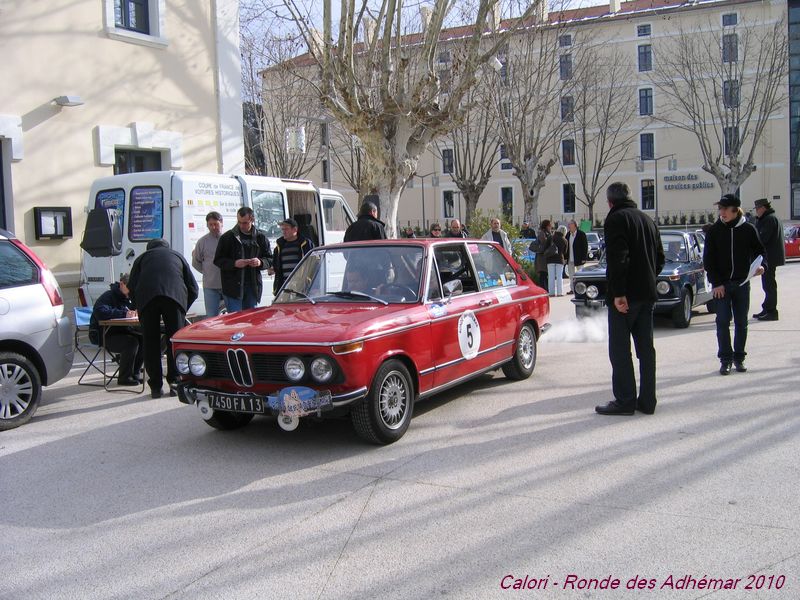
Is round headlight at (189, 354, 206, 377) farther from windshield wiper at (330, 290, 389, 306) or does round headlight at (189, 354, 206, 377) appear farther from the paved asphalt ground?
windshield wiper at (330, 290, 389, 306)

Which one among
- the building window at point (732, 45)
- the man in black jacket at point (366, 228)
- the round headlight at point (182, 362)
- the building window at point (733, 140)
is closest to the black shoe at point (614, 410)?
the round headlight at point (182, 362)

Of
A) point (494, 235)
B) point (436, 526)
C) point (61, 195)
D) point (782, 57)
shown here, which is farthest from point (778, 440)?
point (782, 57)

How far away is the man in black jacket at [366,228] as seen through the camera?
384 inches

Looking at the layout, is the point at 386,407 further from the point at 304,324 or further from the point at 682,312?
the point at 682,312

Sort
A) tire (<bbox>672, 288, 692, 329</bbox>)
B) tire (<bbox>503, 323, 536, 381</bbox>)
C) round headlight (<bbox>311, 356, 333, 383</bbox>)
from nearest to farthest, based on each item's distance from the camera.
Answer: round headlight (<bbox>311, 356, 333, 383</bbox>) < tire (<bbox>503, 323, 536, 381</bbox>) < tire (<bbox>672, 288, 692, 329</bbox>)

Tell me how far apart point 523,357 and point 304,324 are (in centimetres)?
317

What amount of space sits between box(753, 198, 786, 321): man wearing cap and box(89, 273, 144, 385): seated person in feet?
30.8

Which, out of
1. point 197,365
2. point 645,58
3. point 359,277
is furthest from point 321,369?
point 645,58

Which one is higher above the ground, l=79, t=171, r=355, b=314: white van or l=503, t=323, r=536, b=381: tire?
l=79, t=171, r=355, b=314: white van

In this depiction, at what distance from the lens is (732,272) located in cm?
799

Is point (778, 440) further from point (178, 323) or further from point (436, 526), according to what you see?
point (178, 323)

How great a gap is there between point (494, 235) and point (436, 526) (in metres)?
11.8

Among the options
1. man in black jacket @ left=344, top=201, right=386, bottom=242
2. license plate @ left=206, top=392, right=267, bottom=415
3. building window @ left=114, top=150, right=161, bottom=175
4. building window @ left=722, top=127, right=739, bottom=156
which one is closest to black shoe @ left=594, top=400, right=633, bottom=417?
license plate @ left=206, top=392, right=267, bottom=415

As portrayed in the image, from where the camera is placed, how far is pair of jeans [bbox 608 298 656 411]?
636 centimetres
